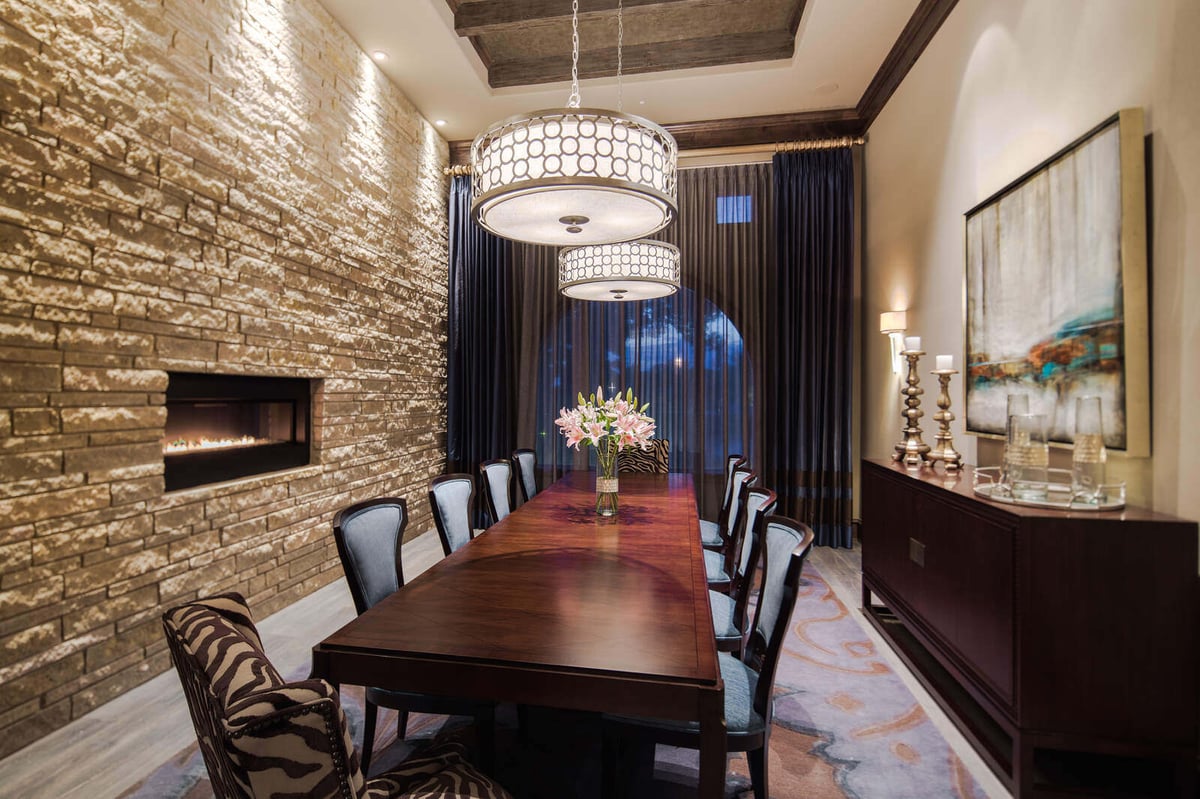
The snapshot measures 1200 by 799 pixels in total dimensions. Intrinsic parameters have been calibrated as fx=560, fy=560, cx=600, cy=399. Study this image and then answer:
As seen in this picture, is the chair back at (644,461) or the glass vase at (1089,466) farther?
the chair back at (644,461)

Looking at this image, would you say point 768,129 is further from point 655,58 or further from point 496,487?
point 496,487

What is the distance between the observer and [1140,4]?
1.86 metres

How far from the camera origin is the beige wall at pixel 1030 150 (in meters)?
1.73

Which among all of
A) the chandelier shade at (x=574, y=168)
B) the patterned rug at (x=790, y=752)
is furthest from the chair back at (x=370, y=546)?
Answer: the chandelier shade at (x=574, y=168)

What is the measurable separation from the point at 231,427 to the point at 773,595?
2.79m

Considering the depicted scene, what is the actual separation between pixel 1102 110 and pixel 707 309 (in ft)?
10.1

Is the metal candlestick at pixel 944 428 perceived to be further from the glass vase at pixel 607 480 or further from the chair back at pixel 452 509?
the chair back at pixel 452 509

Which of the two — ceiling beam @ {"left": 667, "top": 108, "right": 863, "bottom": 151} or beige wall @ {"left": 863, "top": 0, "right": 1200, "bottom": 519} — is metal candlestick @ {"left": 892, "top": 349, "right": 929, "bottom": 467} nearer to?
beige wall @ {"left": 863, "top": 0, "right": 1200, "bottom": 519}

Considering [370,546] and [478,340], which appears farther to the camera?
[478,340]

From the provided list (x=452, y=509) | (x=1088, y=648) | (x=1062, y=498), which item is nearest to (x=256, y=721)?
(x=452, y=509)

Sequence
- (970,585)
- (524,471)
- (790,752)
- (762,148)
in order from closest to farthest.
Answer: (790,752) → (970,585) → (524,471) → (762,148)

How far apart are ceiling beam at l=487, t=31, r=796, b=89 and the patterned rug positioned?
3.95m

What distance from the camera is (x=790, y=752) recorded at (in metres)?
1.91

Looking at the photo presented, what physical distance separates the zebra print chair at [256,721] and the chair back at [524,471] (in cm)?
257
